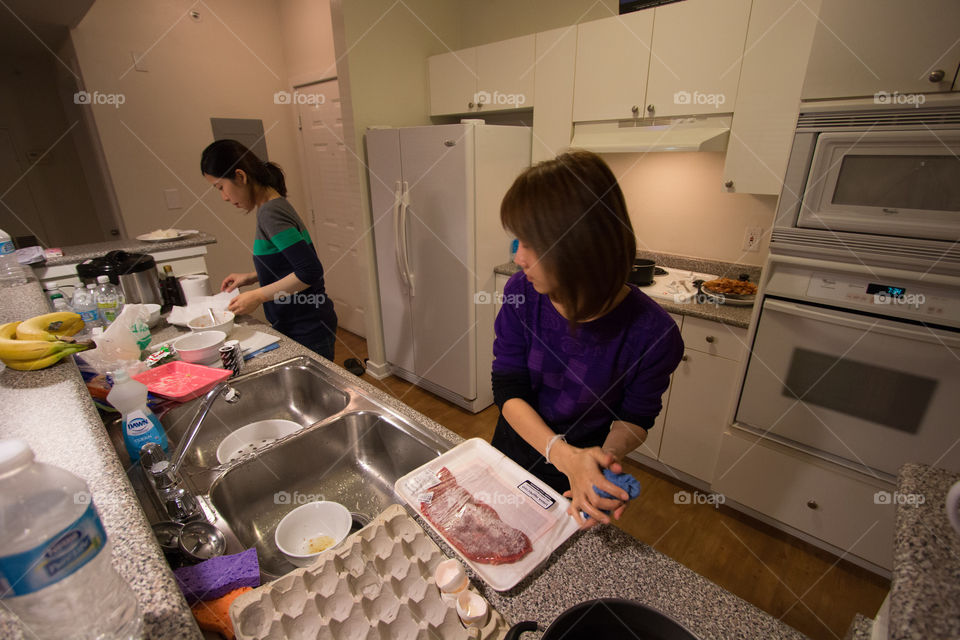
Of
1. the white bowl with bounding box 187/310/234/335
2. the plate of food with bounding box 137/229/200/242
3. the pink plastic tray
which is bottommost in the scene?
the pink plastic tray

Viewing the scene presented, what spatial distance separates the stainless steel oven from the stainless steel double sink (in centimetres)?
138

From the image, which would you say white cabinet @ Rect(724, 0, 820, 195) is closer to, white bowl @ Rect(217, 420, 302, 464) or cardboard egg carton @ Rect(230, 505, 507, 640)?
cardboard egg carton @ Rect(230, 505, 507, 640)

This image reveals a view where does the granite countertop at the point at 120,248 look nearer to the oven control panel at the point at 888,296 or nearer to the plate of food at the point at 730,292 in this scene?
the plate of food at the point at 730,292

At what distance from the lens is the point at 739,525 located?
6.24 ft

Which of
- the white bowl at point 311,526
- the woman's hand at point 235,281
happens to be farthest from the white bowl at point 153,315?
the white bowl at point 311,526

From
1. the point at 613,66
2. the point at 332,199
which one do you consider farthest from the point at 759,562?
the point at 332,199

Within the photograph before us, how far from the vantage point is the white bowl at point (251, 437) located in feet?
3.78

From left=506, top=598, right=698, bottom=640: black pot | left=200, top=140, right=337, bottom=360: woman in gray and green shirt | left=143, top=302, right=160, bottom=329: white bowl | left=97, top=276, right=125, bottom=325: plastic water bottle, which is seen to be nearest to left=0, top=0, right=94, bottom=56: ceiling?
left=200, top=140, right=337, bottom=360: woman in gray and green shirt

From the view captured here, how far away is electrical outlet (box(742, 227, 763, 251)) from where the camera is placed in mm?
2180

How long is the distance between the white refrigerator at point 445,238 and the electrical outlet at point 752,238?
4.19ft

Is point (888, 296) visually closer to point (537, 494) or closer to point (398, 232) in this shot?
point (537, 494)

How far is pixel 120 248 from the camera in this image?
7.57ft

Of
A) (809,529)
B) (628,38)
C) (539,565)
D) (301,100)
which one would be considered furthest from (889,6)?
(301,100)

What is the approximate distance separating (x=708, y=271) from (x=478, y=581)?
7.26 feet
